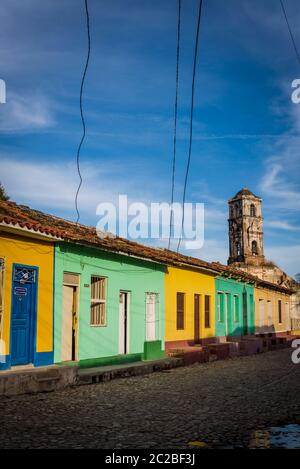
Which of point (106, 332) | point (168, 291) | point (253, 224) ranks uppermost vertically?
point (253, 224)

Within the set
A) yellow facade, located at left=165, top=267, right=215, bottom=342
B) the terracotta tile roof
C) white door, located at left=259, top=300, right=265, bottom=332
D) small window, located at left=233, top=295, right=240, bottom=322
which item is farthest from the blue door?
white door, located at left=259, top=300, right=265, bottom=332

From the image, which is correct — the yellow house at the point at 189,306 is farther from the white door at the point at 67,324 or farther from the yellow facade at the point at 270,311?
the yellow facade at the point at 270,311

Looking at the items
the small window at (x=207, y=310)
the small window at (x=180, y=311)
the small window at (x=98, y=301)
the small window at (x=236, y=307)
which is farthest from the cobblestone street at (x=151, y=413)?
the small window at (x=236, y=307)

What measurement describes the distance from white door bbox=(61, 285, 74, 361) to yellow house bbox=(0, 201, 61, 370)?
705mm

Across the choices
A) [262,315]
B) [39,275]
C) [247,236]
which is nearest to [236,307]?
[262,315]

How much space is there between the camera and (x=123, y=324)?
1546 centimetres

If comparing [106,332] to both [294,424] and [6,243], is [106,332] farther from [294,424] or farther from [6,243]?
[294,424]

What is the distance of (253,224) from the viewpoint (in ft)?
207

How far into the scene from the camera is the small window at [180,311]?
19000 millimetres

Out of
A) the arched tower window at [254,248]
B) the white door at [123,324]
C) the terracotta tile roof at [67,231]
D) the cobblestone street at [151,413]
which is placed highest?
the arched tower window at [254,248]

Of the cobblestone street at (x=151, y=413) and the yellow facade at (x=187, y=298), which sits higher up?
the yellow facade at (x=187, y=298)

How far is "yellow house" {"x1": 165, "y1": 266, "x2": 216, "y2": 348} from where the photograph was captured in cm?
1834
